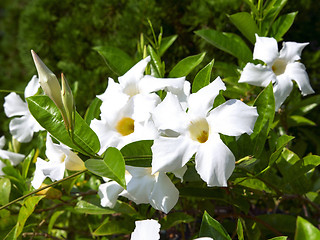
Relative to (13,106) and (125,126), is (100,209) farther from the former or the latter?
(13,106)

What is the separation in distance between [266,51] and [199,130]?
1.19 ft

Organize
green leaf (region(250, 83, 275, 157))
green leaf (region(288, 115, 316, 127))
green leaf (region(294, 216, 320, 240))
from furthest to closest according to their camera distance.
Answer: green leaf (region(288, 115, 316, 127)) → green leaf (region(250, 83, 275, 157)) → green leaf (region(294, 216, 320, 240))

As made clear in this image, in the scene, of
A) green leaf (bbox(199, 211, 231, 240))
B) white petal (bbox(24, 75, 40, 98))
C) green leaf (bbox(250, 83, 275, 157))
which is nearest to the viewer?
green leaf (bbox(199, 211, 231, 240))

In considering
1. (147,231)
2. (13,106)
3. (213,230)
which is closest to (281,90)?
(213,230)

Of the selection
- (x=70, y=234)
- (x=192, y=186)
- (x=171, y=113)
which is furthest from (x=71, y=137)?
(x=70, y=234)

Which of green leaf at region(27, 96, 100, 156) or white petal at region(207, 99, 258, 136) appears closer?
white petal at region(207, 99, 258, 136)

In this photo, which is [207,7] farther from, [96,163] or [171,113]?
[96,163]

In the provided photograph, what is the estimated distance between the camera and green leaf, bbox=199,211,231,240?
0.85 m

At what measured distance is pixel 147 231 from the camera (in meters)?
0.79

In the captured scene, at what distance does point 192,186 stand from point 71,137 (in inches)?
16.9

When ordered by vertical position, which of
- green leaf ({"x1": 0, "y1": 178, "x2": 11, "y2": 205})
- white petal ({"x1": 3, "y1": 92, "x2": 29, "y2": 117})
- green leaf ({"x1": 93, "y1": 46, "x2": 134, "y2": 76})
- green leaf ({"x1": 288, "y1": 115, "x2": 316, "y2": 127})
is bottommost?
green leaf ({"x1": 288, "y1": 115, "x2": 316, "y2": 127})

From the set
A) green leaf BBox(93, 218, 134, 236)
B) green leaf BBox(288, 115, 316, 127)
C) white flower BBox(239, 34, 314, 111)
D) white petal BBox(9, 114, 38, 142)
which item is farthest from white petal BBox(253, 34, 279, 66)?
white petal BBox(9, 114, 38, 142)

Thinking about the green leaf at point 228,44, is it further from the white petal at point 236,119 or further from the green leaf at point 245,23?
the white petal at point 236,119

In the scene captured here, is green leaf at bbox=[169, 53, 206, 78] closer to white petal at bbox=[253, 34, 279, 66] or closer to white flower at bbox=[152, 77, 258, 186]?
white petal at bbox=[253, 34, 279, 66]
